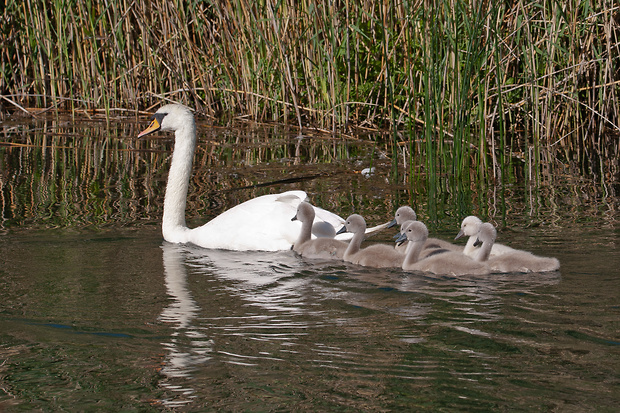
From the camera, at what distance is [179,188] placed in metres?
6.64

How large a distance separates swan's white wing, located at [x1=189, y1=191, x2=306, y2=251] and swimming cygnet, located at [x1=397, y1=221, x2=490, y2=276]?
0.89 meters

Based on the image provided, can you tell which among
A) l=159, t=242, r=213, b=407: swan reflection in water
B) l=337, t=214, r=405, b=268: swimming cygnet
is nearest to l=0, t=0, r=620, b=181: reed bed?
l=337, t=214, r=405, b=268: swimming cygnet

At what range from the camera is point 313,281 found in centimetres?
500

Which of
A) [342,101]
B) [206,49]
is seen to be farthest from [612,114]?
[206,49]

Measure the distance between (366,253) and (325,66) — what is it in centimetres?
561

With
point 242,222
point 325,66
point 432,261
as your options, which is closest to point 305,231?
point 242,222

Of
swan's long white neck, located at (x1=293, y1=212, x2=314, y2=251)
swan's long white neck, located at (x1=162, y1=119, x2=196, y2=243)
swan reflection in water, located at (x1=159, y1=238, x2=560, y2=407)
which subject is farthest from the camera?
swan's long white neck, located at (x1=162, y1=119, x2=196, y2=243)

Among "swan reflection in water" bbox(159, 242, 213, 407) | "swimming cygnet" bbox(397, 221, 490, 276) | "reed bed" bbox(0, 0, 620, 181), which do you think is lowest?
"swan reflection in water" bbox(159, 242, 213, 407)

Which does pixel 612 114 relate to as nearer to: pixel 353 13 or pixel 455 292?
pixel 353 13

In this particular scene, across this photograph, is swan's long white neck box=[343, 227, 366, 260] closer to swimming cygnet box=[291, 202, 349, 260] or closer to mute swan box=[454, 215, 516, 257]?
swimming cygnet box=[291, 202, 349, 260]

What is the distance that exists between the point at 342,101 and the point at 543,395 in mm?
7776

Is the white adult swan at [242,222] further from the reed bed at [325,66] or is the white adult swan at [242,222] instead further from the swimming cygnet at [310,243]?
the reed bed at [325,66]

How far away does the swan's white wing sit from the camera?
5996mm

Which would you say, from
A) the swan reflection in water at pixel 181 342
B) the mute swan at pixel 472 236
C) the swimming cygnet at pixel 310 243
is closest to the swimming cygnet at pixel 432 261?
the mute swan at pixel 472 236
